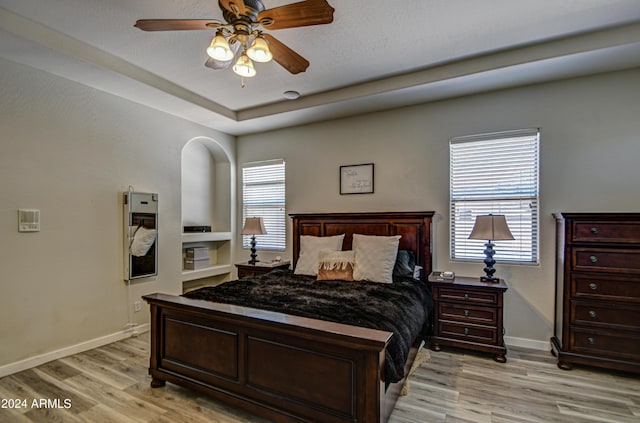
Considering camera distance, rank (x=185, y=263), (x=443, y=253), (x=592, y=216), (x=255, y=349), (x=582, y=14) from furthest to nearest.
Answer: (x=185, y=263) < (x=443, y=253) < (x=592, y=216) < (x=582, y=14) < (x=255, y=349)

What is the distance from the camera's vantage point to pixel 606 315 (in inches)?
103

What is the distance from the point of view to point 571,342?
107 inches

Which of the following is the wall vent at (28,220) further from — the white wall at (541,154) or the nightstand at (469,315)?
the nightstand at (469,315)

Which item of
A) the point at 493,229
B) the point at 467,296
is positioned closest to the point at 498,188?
Answer: the point at 493,229

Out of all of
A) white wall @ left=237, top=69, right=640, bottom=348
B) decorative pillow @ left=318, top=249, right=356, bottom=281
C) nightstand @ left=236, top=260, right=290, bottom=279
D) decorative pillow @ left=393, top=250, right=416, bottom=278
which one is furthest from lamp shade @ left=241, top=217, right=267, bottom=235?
decorative pillow @ left=393, top=250, right=416, bottom=278

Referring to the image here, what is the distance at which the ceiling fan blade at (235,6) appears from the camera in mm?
1735

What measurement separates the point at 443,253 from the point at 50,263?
3.97m

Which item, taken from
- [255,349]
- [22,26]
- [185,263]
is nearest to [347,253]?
[255,349]

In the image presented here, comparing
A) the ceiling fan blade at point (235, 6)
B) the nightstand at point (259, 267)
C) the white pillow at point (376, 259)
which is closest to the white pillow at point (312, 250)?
the white pillow at point (376, 259)

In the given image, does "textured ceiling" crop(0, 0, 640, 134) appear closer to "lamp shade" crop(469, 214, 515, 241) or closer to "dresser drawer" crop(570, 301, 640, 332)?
"lamp shade" crop(469, 214, 515, 241)

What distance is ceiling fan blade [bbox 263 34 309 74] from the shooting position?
210 centimetres

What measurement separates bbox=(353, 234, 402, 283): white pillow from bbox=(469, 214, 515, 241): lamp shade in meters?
0.79

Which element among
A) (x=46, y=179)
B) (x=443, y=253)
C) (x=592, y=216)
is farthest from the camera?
(x=443, y=253)

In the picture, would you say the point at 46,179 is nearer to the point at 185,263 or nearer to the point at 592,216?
the point at 185,263
